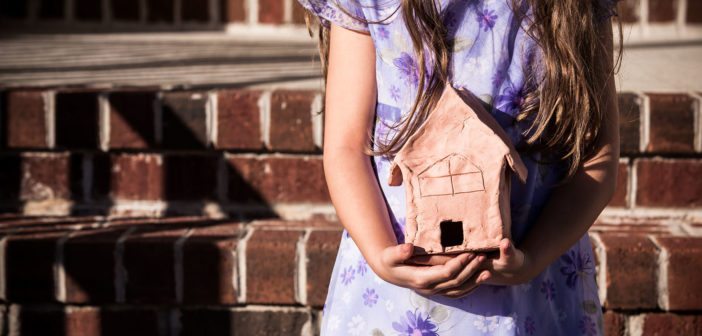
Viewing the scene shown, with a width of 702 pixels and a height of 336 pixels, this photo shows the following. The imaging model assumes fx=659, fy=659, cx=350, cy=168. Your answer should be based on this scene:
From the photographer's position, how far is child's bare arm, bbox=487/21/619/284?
0.92 m

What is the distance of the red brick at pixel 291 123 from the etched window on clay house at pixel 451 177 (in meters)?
Result: 0.91

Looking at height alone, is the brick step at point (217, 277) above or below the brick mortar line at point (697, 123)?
below

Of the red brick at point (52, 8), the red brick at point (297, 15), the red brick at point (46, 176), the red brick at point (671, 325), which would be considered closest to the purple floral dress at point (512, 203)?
the red brick at point (671, 325)

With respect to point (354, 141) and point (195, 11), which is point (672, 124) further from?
point (195, 11)

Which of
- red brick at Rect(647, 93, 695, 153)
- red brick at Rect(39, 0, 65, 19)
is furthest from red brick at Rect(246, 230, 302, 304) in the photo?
red brick at Rect(39, 0, 65, 19)

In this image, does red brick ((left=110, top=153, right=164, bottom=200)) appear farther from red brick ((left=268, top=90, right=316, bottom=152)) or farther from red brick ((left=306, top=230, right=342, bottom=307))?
red brick ((left=306, top=230, right=342, bottom=307))

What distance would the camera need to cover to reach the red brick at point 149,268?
1.54 meters

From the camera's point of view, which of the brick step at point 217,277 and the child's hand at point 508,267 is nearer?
the child's hand at point 508,267

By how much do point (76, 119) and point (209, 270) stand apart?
1.99ft

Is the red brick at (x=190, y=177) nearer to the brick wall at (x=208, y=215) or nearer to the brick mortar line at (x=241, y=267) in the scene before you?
the brick wall at (x=208, y=215)

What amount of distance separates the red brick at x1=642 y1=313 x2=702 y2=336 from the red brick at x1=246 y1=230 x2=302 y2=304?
82cm

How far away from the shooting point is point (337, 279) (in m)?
1.06

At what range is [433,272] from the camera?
32.8 inches

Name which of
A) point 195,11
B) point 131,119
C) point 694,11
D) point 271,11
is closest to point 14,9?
point 195,11
